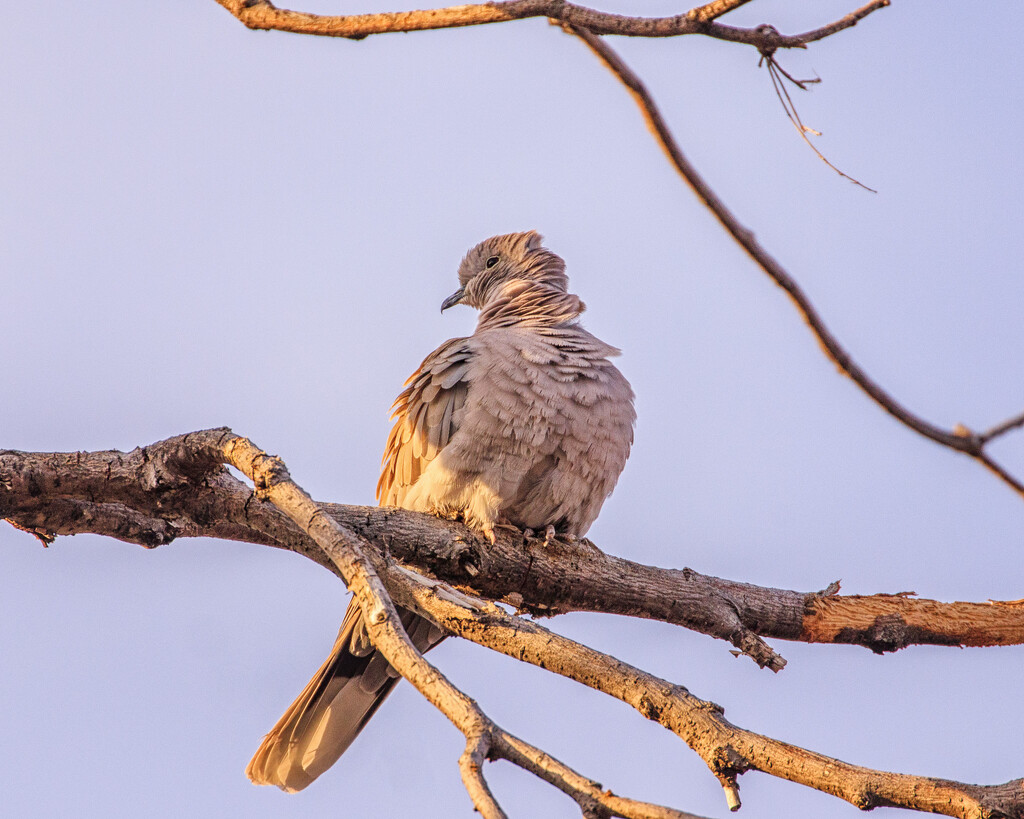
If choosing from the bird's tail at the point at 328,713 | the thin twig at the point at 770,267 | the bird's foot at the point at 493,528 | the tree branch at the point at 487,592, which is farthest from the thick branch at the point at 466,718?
the bird's tail at the point at 328,713

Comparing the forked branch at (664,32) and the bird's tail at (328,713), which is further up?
the forked branch at (664,32)

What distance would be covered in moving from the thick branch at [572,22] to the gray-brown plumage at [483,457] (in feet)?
7.32

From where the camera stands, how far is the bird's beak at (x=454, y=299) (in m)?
6.88

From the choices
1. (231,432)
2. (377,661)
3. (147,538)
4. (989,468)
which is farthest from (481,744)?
(377,661)

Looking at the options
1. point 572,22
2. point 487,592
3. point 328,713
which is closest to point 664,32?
point 572,22

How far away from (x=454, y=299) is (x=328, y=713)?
3.11m

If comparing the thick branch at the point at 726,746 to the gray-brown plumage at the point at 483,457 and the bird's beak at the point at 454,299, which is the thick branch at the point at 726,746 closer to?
the gray-brown plumage at the point at 483,457

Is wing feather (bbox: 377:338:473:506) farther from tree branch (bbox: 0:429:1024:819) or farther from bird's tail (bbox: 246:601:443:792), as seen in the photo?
bird's tail (bbox: 246:601:443:792)

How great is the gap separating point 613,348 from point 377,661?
2015 mm

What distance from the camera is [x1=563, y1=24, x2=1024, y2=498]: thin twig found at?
1917 millimetres

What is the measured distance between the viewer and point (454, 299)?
6.89 meters

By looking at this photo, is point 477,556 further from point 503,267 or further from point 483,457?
point 503,267

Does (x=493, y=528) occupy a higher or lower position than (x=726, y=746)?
higher

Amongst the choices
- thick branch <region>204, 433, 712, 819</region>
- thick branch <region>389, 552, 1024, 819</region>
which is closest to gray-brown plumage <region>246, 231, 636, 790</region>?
thick branch <region>389, 552, 1024, 819</region>
